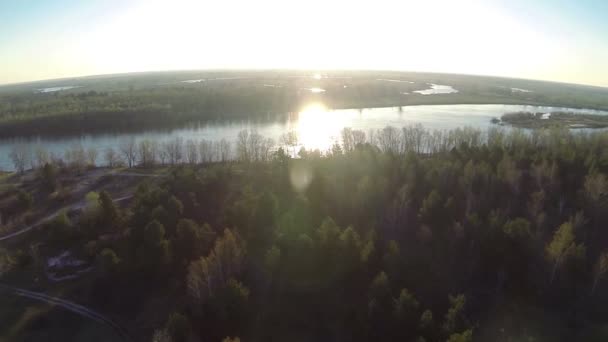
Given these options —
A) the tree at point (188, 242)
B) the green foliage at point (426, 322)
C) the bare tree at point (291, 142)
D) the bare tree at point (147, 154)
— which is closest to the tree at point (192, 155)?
the bare tree at point (147, 154)

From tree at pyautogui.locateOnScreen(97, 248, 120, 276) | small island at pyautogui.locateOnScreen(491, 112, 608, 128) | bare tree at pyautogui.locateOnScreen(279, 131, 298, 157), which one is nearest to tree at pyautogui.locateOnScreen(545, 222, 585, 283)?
tree at pyautogui.locateOnScreen(97, 248, 120, 276)

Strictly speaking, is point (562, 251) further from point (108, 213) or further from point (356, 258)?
point (108, 213)

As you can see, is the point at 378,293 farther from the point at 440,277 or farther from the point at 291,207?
the point at 291,207

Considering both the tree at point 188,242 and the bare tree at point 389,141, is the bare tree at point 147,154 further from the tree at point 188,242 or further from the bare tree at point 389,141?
the bare tree at point 389,141

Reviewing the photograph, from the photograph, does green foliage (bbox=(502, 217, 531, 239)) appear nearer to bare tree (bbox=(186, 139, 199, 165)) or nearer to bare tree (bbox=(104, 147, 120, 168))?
bare tree (bbox=(186, 139, 199, 165))

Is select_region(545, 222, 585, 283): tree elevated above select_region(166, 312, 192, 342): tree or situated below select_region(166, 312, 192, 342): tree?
above

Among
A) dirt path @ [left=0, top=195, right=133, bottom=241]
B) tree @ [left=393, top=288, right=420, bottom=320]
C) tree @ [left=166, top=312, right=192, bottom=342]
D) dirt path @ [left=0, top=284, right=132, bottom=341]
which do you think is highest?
tree @ [left=393, top=288, right=420, bottom=320]

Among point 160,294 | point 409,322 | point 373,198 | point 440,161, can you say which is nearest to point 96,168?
point 160,294
